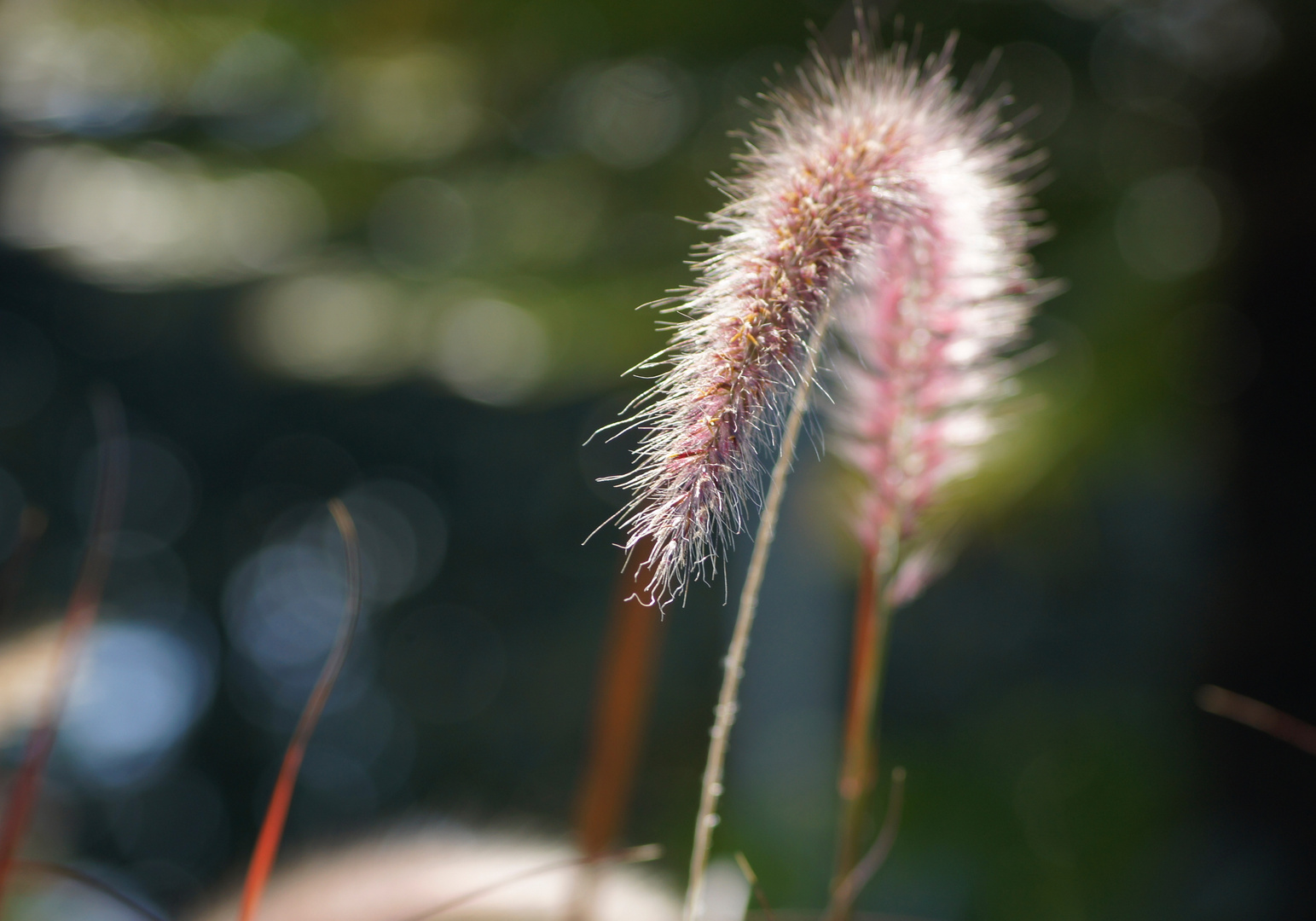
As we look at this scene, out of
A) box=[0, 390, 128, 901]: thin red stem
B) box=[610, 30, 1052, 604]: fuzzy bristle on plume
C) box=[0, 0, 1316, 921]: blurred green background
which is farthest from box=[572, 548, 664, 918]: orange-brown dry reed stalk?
box=[0, 0, 1316, 921]: blurred green background

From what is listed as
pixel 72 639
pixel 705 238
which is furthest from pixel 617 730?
pixel 705 238

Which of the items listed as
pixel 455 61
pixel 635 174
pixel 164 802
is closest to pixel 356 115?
pixel 455 61

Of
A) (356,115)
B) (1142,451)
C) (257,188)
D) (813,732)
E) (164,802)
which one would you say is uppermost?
(356,115)

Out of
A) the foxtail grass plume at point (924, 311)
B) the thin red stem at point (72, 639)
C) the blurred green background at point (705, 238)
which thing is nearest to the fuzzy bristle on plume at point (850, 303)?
the foxtail grass plume at point (924, 311)

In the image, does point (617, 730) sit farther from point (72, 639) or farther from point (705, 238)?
point (705, 238)

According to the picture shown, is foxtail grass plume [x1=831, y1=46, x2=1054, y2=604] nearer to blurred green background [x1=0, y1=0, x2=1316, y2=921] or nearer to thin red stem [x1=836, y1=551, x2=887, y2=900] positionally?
thin red stem [x1=836, y1=551, x2=887, y2=900]

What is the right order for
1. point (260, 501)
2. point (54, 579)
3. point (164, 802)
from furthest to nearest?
point (260, 501)
point (164, 802)
point (54, 579)

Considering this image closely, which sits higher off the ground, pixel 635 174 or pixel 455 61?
pixel 455 61

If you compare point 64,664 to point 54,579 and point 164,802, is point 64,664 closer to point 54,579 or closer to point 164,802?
point 54,579
